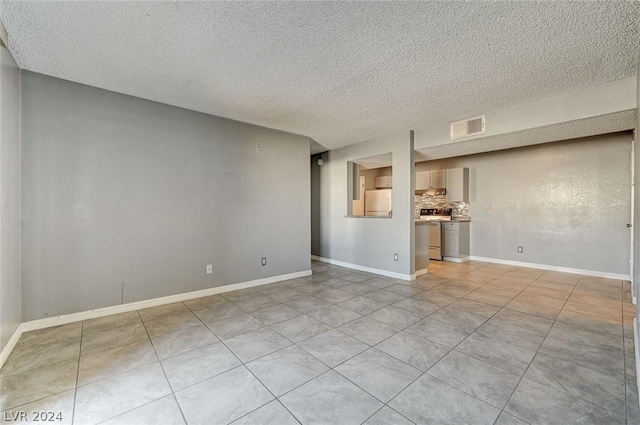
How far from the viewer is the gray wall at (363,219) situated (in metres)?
4.26

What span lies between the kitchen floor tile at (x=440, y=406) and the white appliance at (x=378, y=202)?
5393 millimetres

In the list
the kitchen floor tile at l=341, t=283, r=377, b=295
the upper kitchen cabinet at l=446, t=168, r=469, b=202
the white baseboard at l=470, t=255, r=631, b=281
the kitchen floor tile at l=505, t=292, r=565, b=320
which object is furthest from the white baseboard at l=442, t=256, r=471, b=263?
the kitchen floor tile at l=341, t=283, r=377, b=295

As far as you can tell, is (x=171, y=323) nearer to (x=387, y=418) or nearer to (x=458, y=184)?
(x=387, y=418)

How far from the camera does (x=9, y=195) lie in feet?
7.09

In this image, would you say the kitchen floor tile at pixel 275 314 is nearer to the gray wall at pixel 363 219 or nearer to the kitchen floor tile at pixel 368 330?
the kitchen floor tile at pixel 368 330

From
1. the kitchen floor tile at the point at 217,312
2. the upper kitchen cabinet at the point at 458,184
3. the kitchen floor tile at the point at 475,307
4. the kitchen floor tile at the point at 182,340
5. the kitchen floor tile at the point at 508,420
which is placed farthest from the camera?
the upper kitchen cabinet at the point at 458,184

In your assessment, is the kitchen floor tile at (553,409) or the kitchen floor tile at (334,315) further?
the kitchen floor tile at (334,315)

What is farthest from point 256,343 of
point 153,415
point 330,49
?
point 330,49

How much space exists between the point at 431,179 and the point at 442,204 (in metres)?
0.74

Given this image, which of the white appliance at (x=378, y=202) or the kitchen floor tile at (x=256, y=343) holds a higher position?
the white appliance at (x=378, y=202)

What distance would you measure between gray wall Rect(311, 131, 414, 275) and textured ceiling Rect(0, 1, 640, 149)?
134cm

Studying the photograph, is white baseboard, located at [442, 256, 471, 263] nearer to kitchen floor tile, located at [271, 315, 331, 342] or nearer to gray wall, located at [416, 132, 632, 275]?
gray wall, located at [416, 132, 632, 275]

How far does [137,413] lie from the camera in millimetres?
1435

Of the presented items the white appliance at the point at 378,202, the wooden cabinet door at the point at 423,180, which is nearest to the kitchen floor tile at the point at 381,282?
the white appliance at the point at 378,202
